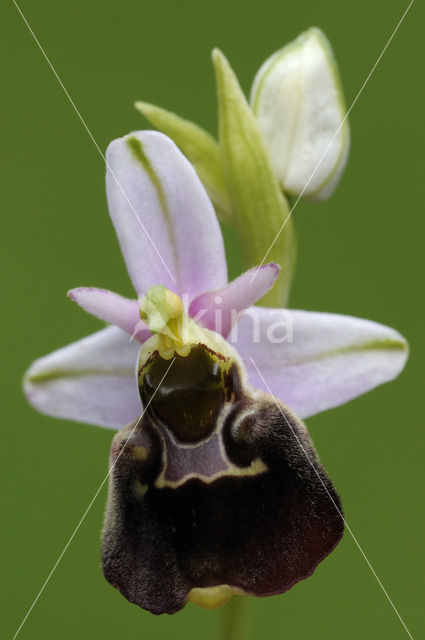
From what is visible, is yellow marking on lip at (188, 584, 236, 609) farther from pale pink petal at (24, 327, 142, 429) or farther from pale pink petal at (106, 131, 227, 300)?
pale pink petal at (106, 131, 227, 300)

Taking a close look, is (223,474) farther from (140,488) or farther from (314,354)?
(314,354)

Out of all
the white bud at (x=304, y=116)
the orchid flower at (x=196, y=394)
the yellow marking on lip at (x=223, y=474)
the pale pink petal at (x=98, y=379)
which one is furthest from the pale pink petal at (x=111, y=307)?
A: the white bud at (x=304, y=116)

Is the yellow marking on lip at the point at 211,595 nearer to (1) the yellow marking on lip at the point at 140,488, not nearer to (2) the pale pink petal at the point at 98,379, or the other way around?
(1) the yellow marking on lip at the point at 140,488

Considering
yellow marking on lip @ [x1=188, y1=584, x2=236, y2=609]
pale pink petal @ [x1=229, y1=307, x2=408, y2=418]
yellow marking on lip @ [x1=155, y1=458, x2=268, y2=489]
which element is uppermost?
pale pink petal @ [x1=229, y1=307, x2=408, y2=418]

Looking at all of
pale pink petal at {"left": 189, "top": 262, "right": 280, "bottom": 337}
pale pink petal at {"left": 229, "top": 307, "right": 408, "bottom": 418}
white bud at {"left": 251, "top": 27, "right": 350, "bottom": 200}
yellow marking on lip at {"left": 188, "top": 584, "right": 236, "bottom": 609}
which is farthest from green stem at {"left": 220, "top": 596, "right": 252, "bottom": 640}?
white bud at {"left": 251, "top": 27, "right": 350, "bottom": 200}

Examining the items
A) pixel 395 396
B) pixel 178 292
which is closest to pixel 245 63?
pixel 395 396

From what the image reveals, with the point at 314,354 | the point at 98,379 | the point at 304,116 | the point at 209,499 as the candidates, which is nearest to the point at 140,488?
the point at 209,499

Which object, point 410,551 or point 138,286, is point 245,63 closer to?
point 410,551
